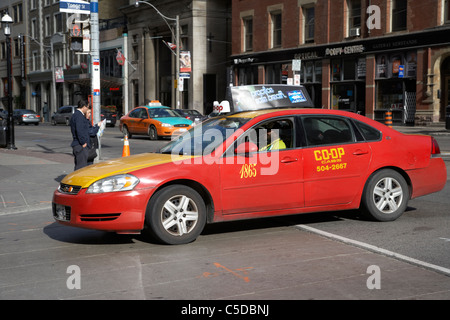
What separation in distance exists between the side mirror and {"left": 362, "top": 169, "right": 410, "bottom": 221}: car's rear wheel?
1.67 meters

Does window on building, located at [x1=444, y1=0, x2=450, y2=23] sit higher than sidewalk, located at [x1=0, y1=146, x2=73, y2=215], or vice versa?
window on building, located at [x1=444, y1=0, x2=450, y2=23]

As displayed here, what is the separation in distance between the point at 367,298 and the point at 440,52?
27038mm

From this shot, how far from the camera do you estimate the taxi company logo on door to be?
7109 millimetres

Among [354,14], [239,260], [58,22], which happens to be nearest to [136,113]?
[354,14]

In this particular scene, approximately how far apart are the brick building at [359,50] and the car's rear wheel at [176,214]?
19.5m

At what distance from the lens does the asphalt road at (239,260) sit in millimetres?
4793

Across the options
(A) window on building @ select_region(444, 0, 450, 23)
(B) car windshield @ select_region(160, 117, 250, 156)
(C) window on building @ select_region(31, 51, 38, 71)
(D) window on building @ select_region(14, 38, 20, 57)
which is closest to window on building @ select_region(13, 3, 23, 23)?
(D) window on building @ select_region(14, 38, 20, 57)

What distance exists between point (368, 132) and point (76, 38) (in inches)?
371

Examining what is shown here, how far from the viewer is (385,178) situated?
295 inches

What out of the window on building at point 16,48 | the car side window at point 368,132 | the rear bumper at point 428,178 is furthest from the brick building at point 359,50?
the window on building at point 16,48

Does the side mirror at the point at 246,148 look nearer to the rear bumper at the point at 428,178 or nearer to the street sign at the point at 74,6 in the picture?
the rear bumper at the point at 428,178

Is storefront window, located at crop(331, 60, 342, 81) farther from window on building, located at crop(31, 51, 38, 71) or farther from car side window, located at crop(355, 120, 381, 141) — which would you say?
window on building, located at crop(31, 51, 38, 71)
